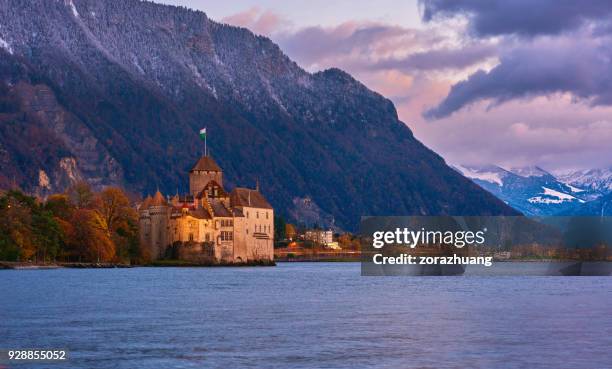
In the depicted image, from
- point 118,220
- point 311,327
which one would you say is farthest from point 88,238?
point 311,327

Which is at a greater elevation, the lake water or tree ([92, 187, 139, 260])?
tree ([92, 187, 139, 260])

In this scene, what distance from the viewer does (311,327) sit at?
2613 inches

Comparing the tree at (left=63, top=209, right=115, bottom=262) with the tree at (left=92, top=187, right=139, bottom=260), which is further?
the tree at (left=92, top=187, right=139, bottom=260)

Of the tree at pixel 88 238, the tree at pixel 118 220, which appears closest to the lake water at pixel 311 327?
the tree at pixel 88 238

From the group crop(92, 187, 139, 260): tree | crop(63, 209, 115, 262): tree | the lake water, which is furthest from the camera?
crop(92, 187, 139, 260): tree

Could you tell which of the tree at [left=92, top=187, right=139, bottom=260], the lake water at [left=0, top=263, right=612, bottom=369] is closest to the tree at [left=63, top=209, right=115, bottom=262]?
the tree at [left=92, top=187, right=139, bottom=260]

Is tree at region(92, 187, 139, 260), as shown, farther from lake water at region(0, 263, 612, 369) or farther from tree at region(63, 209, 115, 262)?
lake water at region(0, 263, 612, 369)

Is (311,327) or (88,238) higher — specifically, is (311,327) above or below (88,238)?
below

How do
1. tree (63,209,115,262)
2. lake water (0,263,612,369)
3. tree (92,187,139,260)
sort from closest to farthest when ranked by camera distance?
1. lake water (0,263,612,369)
2. tree (63,209,115,262)
3. tree (92,187,139,260)

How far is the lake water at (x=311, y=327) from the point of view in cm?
5197

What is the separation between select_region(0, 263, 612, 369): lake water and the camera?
52.0 metres

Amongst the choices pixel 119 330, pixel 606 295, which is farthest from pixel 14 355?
pixel 606 295

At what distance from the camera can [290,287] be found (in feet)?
382

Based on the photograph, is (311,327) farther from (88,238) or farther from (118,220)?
(118,220)
